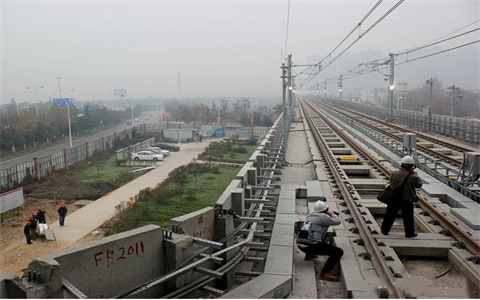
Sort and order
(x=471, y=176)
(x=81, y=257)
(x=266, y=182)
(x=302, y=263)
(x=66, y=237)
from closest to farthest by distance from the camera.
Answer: (x=81, y=257)
(x=302, y=263)
(x=471, y=176)
(x=266, y=182)
(x=66, y=237)

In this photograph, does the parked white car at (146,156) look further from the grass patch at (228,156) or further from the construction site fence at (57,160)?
the grass patch at (228,156)

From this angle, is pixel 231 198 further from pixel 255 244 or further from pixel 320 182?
pixel 320 182

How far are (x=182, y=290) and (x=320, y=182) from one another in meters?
6.88

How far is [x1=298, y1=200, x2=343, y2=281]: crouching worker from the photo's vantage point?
584 centimetres

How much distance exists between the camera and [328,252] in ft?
19.5

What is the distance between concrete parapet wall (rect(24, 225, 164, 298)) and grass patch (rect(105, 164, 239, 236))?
12911 millimetres

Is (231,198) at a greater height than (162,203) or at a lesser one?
greater

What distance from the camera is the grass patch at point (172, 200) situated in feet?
68.2

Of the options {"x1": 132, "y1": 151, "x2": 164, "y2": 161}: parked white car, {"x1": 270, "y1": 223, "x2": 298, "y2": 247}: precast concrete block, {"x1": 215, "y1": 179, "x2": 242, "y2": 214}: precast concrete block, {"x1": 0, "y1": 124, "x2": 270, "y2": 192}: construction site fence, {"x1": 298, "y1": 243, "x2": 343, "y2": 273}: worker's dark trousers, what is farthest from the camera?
{"x1": 132, "y1": 151, "x2": 164, "y2": 161}: parked white car

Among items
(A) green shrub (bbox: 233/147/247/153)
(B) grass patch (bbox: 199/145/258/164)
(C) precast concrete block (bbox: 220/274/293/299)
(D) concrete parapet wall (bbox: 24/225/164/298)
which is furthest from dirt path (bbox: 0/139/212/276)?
(A) green shrub (bbox: 233/147/247/153)

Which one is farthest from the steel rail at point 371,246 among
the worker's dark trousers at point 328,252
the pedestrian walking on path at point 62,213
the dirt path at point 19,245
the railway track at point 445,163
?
the pedestrian walking on path at point 62,213

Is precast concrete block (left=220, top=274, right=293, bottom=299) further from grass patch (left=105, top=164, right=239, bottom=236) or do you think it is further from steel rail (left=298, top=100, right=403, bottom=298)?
grass patch (left=105, top=164, right=239, bottom=236)

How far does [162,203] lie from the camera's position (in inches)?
960

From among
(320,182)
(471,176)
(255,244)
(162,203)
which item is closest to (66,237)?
(162,203)
